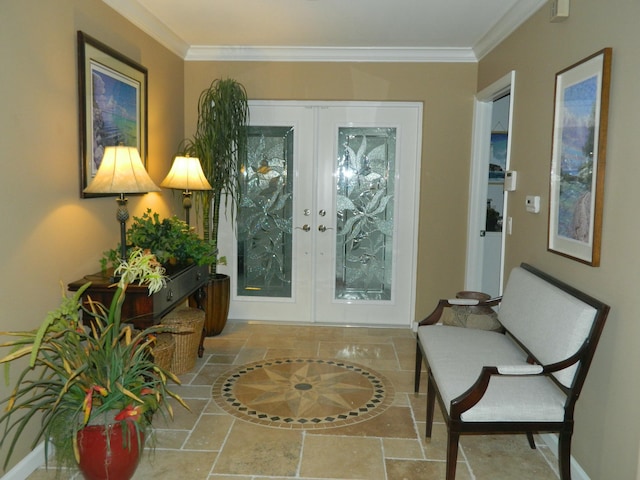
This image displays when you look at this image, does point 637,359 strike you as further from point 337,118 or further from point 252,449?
point 337,118

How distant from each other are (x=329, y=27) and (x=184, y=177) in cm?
161

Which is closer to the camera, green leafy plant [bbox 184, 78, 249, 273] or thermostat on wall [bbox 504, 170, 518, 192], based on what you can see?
thermostat on wall [bbox 504, 170, 518, 192]

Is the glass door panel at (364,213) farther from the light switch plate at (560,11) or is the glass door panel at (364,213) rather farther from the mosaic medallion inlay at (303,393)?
the light switch plate at (560,11)

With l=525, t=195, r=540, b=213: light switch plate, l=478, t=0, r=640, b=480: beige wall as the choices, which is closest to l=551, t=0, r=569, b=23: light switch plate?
l=478, t=0, r=640, b=480: beige wall

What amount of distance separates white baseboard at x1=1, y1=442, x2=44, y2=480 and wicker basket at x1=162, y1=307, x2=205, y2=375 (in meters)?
1.13

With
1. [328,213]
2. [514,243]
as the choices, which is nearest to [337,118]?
[328,213]

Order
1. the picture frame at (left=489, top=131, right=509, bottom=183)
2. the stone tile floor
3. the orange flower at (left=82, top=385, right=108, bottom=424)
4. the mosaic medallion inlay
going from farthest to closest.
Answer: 1. the picture frame at (left=489, top=131, right=509, bottom=183)
2. the mosaic medallion inlay
3. the stone tile floor
4. the orange flower at (left=82, top=385, right=108, bottom=424)

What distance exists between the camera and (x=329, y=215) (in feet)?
16.8

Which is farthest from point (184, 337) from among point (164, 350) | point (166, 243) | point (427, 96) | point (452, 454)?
point (427, 96)

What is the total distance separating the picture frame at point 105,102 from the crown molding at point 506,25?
8.56 feet

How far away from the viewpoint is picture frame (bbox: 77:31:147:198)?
3057 mm

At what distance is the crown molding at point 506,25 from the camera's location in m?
3.38

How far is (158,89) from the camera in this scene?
14.3 feet

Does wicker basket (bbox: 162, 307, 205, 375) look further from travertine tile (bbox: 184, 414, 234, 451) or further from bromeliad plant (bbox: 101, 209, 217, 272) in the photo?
travertine tile (bbox: 184, 414, 234, 451)
